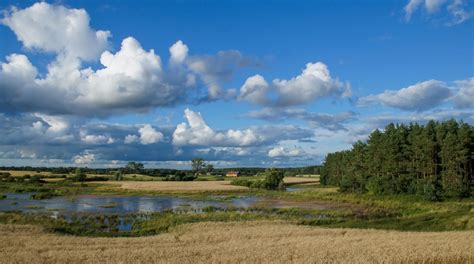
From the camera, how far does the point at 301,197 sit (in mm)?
99625

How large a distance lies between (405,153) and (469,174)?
11.5 m

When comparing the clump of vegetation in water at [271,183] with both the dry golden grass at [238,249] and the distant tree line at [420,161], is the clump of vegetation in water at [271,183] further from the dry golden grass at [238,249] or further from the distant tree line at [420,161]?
the dry golden grass at [238,249]

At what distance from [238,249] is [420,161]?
67564 millimetres

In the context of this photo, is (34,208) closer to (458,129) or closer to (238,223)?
(238,223)

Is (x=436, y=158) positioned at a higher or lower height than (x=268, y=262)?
higher

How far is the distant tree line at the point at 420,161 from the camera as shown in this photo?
76.4m

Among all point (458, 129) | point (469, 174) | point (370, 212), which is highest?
point (458, 129)

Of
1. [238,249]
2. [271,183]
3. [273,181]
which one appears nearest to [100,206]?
[238,249]

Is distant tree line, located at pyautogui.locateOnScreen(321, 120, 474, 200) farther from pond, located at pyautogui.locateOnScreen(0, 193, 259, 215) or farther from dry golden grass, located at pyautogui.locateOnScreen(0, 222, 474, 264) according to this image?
dry golden grass, located at pyautogui.locateOnScreen(0, 222, 474, 264)

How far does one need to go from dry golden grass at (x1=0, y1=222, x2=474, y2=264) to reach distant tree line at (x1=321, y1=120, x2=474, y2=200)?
47126 millimetres

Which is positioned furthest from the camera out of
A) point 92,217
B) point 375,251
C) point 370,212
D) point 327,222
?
point 370,212

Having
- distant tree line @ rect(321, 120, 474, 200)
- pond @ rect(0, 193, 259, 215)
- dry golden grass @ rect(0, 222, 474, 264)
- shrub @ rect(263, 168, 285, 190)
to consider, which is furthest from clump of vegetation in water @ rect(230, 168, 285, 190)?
dry golden grass @ rect(0, 222, 474, 264)

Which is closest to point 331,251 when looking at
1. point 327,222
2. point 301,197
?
point 327,222

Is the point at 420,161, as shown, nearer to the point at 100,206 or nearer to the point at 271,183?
the point at 100,206
